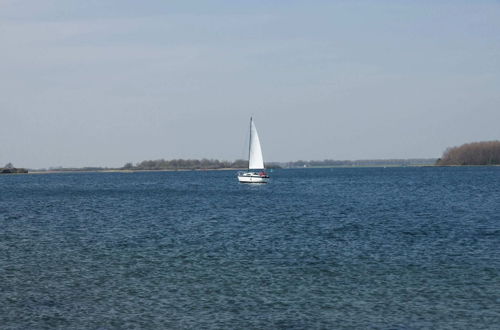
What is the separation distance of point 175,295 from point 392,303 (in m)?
9.09

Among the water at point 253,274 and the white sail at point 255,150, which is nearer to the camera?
the water at point 253,274

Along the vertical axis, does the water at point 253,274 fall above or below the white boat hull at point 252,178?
below

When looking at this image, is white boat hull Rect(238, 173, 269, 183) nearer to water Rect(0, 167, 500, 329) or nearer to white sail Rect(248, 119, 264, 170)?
white sail Rect(248, 119, 264, 170)

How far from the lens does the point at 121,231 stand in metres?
50.8

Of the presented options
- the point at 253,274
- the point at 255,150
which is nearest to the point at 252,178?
the point at 255,150

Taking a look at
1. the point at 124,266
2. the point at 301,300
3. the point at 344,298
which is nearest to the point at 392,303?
the point at 344,298

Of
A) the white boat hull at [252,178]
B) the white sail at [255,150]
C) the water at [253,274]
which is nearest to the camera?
the water at [253,274]

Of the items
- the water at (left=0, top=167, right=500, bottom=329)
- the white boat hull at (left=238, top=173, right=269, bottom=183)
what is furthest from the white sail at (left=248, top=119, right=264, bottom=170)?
the water at (left=0, top=167, right=500, bottom=329)

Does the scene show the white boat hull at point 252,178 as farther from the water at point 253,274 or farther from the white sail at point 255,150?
the water at point 253,274

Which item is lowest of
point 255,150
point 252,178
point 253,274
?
point 253,274

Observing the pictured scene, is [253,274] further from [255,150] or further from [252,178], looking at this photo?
[252,178]

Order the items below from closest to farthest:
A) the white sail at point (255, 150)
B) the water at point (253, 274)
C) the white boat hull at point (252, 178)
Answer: the water at point (253, 274) → the white sail at point (255, 150) → the white boat hull at point (252, 178)

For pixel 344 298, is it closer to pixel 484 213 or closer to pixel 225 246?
pixel 225 246

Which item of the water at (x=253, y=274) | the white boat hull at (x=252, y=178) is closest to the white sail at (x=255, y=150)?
the white boat hull at (x=252, y=178)
